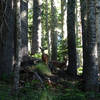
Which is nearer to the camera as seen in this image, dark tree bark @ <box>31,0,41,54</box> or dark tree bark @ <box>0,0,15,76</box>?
dark tree bark @ <box>0,0,15,76</box>

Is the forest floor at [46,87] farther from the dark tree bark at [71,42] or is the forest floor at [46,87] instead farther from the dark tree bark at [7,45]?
the dark tree bark at [71,42]

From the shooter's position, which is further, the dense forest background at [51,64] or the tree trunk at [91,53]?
the tree trunk at [91,53]

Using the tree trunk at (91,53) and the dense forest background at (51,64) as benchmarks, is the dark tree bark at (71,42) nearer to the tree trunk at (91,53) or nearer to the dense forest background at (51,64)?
the dense forest background at (51,64)

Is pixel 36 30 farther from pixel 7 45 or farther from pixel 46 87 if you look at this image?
pixel 46 87

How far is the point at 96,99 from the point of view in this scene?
7336 mm

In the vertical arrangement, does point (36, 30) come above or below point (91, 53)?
above

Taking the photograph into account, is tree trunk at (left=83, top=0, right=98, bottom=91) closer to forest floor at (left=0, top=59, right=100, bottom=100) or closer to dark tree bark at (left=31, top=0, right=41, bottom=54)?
forest floor at (left=0, top=59, right=100, bottom=100)

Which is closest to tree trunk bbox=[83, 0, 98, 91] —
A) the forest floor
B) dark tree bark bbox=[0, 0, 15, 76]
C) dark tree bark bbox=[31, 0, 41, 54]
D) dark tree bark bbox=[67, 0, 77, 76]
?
the forest floor

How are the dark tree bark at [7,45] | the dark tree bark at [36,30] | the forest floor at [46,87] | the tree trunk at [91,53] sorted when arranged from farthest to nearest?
the dark tree bark at [36,30]
the dark tree bark at [7,45]
the tree trunk at [91,53]
the forest floor at [46,87]

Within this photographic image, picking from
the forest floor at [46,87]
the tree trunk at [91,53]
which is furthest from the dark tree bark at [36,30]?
the tree trunk at [91,53]

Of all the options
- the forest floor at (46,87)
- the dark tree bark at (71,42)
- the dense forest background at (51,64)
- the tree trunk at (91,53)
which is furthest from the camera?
the dark tree bark at (71,42)

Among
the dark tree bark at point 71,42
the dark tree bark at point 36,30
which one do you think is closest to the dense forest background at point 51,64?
the dark tree bark at point 71,42

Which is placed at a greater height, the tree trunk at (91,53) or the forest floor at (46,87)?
the tree trunk at (91,53)

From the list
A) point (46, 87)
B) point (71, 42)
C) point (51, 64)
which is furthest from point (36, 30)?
point (46, 87)
